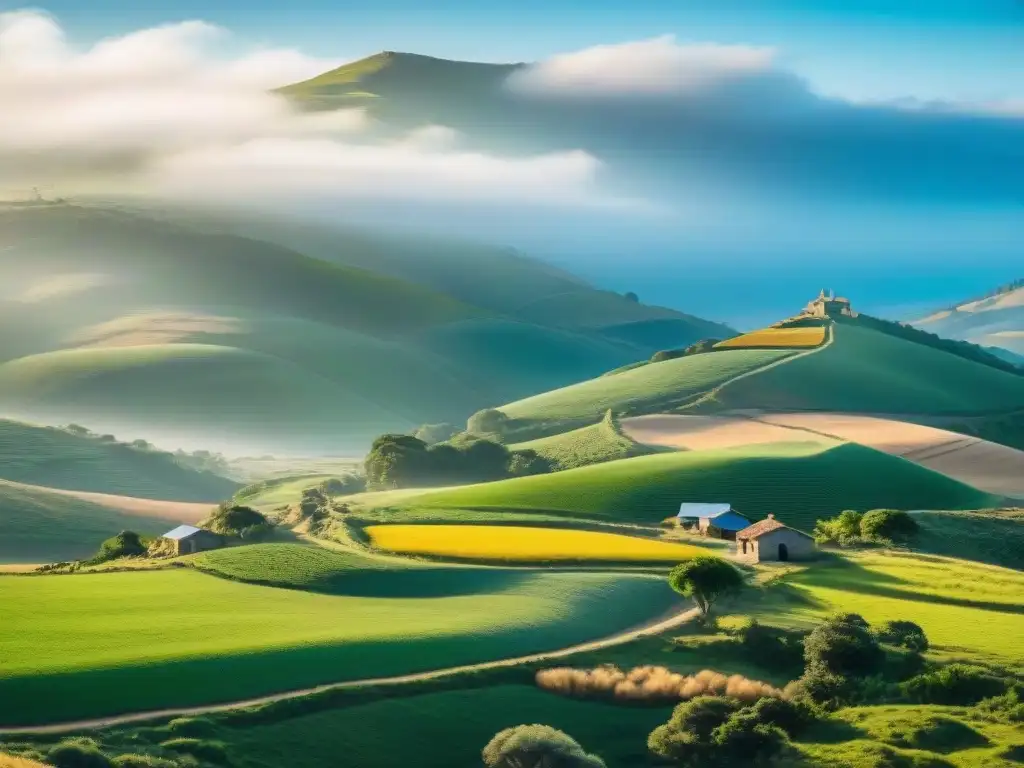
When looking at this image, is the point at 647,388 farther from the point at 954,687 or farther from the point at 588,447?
the point at 954,687

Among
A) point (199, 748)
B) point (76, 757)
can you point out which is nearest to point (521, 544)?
point (199, 748)

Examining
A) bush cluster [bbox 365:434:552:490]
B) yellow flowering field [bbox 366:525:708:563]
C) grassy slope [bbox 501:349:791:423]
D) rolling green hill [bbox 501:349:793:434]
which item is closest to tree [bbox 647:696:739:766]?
yellow flowering field [bbox 366:525:708:563]

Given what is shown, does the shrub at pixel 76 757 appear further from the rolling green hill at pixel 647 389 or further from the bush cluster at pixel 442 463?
the rolling green hill at pixel 647 389

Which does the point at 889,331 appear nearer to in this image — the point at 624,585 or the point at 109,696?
the point at 624,585

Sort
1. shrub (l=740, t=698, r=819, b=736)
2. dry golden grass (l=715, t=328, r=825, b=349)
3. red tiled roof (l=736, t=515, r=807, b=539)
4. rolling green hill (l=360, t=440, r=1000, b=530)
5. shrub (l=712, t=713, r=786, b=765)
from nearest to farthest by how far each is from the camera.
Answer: shrub (l=712, t=713, r=786, b=765), shrub (l=740, t=698, r=819, b=736), red tiled roof (l=736, t=515, r=807, b=539), rolling green hill (l=360, t=440, r=1000, b=530), dry golden grass (l=715, t=328, r=825, b=349)

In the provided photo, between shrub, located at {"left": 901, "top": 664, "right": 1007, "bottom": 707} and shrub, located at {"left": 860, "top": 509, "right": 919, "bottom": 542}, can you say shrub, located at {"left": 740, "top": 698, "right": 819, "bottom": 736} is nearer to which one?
shrub, located at {"left": 901, "top": 664, "right": 1007, "bottom": 707}

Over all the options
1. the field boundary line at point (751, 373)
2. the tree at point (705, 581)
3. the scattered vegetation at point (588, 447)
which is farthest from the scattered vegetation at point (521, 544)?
the field boundary line at point (751, 373)
